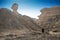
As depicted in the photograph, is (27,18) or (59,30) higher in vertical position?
(27,18)

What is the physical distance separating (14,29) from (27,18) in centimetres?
280

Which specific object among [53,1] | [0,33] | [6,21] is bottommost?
[0,33]

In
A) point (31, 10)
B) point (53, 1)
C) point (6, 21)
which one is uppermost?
point (53, 1)

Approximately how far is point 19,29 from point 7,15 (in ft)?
4.72

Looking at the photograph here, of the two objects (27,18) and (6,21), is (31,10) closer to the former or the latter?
(6,21)

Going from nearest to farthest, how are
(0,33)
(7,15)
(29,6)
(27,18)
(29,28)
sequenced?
(0,33) < (29,6) < (7,15) < (29,28) < (27,18)

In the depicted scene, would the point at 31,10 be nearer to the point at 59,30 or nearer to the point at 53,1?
the point at 53,1

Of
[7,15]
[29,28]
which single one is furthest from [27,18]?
[7,15]

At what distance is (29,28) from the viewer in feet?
33.0

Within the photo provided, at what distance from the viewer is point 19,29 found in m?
8.86

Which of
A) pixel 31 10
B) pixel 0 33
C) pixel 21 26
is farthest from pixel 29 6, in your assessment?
pixel 0 33

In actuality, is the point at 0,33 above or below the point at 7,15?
below

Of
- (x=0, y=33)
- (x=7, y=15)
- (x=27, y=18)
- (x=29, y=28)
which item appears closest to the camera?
(x=0, y=33)

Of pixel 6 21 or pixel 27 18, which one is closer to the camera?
pixel 6 21
